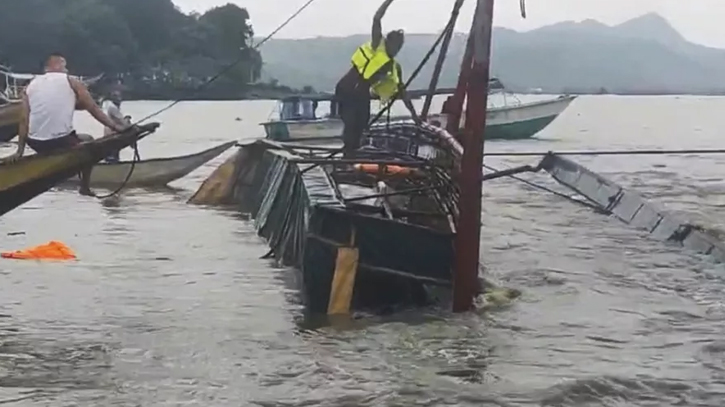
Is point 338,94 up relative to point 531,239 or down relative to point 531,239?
up

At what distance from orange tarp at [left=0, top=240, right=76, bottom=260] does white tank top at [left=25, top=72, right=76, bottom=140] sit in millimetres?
4188

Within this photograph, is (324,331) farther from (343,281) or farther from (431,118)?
(431,118)

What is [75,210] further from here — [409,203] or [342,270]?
[342,270]

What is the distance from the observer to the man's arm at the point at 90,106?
12.8 m

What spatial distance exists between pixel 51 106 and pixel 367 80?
444 centimetres

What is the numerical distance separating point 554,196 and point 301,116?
44.8ft

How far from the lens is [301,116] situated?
130 ft

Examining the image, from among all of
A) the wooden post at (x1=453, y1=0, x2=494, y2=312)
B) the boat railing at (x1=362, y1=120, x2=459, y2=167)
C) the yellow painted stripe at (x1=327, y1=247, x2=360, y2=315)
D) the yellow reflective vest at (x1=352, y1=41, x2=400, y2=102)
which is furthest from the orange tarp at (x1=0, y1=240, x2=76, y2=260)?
the wooden post at (x1=453, y1=0, x2=494, y2=312)

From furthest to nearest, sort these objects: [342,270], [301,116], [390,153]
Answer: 1. [301,116]
2. [390,153]
3. [342,270]

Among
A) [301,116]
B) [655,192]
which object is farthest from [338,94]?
[301,116]

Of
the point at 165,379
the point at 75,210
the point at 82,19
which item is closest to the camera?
the point at 165,379

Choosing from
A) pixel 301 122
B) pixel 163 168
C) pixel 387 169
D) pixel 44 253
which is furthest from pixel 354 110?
pixel 301 122

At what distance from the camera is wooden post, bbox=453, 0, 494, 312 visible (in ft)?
39.9

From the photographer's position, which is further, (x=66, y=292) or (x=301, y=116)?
(x=301, y=116)
